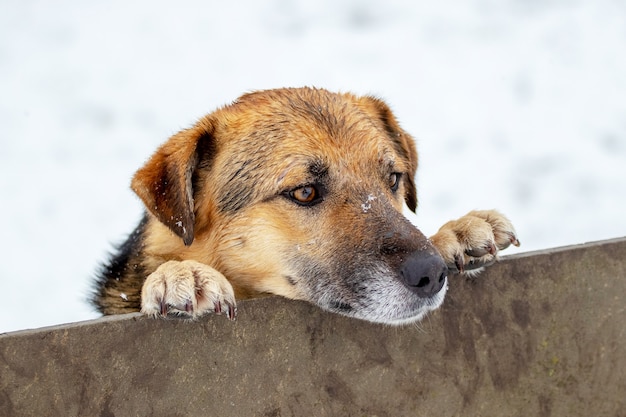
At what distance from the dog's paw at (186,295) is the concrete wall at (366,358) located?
0.15 feet

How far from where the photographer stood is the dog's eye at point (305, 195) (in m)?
3.59

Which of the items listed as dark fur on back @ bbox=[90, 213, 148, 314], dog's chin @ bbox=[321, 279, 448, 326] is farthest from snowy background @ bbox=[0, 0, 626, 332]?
dog's chin @ bbox=[321, 279, 448, 326]

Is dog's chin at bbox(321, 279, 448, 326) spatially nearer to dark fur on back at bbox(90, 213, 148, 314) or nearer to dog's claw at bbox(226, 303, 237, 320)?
dog's claw at bbox(226, 303, 237, 320)

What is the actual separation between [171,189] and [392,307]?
1175mm

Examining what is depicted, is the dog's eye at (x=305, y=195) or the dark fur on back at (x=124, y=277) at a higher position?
the dog's eye at (x=305, y=195)

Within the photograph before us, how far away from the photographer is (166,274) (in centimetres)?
303

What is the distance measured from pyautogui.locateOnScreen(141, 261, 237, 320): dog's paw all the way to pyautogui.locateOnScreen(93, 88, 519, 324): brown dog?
18 mm

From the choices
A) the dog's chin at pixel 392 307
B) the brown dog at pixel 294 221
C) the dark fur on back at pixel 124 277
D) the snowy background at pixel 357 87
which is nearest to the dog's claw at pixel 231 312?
the brown dog at pixel 294 221

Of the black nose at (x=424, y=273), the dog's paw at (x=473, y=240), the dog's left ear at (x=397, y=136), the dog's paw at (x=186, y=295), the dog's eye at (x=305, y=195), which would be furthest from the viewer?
the dog's left ear at (x=397, y=136)

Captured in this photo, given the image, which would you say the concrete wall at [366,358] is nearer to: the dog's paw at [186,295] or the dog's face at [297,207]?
the dog's paw at [186,295]

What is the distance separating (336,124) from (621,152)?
560 centimetres

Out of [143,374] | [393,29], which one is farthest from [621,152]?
[143,374]

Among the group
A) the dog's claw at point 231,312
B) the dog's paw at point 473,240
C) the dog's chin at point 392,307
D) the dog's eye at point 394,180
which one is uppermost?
the dog's eye at point 394,180

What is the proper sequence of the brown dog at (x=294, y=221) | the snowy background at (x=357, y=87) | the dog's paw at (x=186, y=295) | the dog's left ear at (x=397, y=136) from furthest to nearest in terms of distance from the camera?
1. the snowy background at (x=357, y=87)
2. the dog's left ear at (x=397, y=136)
3. the brown dog at (x=294, y=221)
4. the dog's paw at (x=186, y=295)
